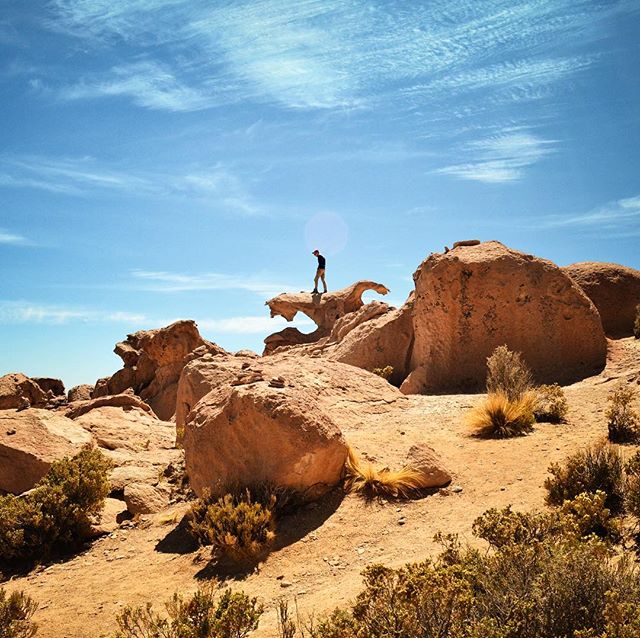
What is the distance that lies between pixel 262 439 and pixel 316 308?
20.7 meters

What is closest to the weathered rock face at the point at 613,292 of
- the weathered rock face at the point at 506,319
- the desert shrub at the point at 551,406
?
the weathered rock face at the point at 506,319

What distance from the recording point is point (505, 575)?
383 cm

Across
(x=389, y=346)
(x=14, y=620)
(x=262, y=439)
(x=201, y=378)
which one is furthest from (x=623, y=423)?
(x=389, y=346)

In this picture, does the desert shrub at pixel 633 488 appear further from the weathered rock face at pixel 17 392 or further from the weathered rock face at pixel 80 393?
the weathered rock face at pixel 80 393

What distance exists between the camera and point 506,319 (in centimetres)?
1256

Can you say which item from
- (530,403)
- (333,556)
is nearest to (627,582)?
(333,556)

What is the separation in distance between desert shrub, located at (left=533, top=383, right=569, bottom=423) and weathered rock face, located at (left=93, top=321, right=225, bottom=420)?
1715cm

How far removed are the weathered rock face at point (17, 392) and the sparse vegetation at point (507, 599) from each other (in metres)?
18.8

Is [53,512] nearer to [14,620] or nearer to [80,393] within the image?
[14,620]

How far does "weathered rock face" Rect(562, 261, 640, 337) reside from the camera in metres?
14.8

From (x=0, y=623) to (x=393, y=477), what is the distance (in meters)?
4.27

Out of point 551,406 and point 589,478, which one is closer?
point 589,478

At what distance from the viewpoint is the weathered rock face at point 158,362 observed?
25.2 meters

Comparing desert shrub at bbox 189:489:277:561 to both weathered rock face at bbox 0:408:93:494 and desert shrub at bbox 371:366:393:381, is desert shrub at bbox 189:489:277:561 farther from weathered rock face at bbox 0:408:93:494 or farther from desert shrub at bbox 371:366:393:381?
desert shrub at bbox 371:366:393:381
